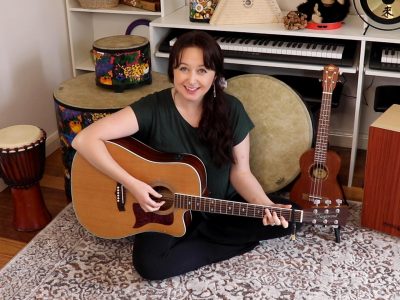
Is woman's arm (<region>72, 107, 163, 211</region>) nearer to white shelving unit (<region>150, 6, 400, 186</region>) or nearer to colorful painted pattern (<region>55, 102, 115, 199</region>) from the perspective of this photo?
colorful painted pattern (<region>55, 102, 115, 199</region>)

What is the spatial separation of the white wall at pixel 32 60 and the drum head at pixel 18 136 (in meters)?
0.38

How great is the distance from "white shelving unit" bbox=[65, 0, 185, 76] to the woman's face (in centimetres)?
101

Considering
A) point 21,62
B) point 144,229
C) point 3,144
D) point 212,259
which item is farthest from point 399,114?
point 21,62

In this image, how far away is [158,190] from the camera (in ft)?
6.66

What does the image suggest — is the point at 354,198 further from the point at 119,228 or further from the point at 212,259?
the point at 119,228

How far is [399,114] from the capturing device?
226 centimetres

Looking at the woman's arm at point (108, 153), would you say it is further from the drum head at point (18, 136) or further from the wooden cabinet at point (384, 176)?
the wooden cabinet at point (384, 176)

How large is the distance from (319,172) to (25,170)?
1200mm

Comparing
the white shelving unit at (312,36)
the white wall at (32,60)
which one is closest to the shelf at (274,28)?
the white shelving unit at (312,36)

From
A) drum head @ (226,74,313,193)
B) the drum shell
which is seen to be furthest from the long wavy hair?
the drum shell

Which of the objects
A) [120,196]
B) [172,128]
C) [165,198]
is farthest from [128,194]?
[172,128]

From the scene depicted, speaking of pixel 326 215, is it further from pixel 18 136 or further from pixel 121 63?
pixel 18 136

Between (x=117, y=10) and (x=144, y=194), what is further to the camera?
(x=117, y=10)

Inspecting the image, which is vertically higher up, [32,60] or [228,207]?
[32,60]
